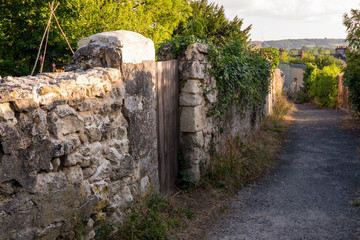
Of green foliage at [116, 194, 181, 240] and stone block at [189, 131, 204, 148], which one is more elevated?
stone block at [189, 131, 204, 148]

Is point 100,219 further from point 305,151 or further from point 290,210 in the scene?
point 305,151

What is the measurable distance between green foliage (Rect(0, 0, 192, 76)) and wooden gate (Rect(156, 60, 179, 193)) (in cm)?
638

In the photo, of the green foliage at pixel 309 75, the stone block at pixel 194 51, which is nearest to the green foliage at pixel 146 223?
the stone block at pixel 194 51

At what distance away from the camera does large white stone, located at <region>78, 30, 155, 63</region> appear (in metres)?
3.45

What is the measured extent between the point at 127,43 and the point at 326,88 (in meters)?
16.4

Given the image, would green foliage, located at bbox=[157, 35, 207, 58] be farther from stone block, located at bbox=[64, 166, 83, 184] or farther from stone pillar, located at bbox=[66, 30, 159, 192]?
stone block, located at bbox=[64, 166, 83, 184]

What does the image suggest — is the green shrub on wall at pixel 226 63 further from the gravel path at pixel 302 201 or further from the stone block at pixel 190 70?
the gravel path at pixel 302 201

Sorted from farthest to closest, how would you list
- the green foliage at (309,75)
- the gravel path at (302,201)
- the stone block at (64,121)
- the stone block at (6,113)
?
the green foliage at (309,75)
the gravel path at (302,201)
the stone block at (64,121)
the stone block at (6,113)

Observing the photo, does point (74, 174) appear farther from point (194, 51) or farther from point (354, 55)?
point (354, 55)

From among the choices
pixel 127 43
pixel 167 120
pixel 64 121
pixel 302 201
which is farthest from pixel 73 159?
pixel 302 201

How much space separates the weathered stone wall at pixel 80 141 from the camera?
2262 mm

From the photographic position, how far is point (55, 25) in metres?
11.6

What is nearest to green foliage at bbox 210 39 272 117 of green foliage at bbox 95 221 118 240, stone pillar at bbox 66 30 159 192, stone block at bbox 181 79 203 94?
stone block at bbox 181 79 203 94

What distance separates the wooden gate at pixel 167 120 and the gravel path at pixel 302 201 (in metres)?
0.97
